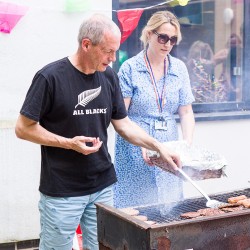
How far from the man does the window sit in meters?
2.81

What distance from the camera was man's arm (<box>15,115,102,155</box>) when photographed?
3.56 m

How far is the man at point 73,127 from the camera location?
364 cm

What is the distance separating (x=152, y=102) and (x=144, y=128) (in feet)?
0.70

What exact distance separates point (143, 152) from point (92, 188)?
81 centimetres

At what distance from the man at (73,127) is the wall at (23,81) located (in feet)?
5.55

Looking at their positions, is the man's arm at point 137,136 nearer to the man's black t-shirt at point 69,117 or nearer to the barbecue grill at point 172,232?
the man's black t-shirt at point 69,117

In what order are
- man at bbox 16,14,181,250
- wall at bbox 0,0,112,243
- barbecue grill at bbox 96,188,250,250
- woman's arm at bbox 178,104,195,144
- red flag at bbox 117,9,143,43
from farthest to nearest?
red flag at bbox 117,9,143,43 < wall at bbox 0,0,112,243 < woman's arm at bbox 178,104,195,144 < man at bbox 16,14,181,250 < barbecue grill at bbox 96,188,250,250

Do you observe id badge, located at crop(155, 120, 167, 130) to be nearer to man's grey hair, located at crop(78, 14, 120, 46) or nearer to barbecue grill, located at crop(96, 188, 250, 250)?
barbecue grill, located at crop(96, 188, 250, 250)

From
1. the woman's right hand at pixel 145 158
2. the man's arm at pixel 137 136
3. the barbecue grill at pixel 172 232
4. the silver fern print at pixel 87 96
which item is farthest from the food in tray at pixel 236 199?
the silver fern print at pixel 87 96

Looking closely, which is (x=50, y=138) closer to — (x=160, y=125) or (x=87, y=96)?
(x=87, y=96)

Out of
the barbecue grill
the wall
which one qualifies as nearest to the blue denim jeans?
the barbecue grill

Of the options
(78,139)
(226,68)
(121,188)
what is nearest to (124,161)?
(121,188)

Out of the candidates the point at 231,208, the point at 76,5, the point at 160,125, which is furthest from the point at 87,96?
the point at 76,5

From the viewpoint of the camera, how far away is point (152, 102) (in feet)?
15.3
